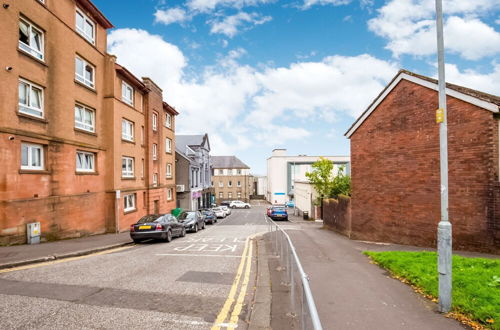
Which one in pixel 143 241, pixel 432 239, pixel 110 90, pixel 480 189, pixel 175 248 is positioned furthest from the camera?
pixel 110 90

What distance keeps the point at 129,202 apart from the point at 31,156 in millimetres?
10031

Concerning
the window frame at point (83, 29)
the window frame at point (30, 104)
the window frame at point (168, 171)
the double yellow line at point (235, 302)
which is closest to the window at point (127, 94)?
the window frame at point (83, 29)

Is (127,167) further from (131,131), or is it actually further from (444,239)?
(444,239)

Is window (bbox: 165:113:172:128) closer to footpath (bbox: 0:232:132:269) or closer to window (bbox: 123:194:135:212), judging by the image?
window (bbox: 123:194:135:212)

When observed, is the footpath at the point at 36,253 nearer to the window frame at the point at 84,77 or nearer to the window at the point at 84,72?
the window frame at the point at 84,77

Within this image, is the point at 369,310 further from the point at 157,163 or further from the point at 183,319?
the point at 157,163

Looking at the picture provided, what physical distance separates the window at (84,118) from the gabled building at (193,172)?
2044 centimetres

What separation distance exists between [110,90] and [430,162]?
18.4 m

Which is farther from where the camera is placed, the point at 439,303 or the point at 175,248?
the point at 175,248

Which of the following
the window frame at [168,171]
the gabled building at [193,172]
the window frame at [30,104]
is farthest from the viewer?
the gabled building at [193,172]

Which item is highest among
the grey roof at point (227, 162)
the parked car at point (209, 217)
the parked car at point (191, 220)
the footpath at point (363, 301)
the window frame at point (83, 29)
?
the window frame at point (83, 29)

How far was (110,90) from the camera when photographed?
20688 millimetres

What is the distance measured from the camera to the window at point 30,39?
551 inches

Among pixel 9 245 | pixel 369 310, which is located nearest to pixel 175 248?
pixel 9 245
